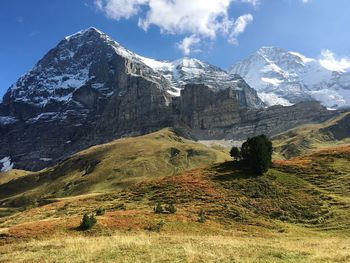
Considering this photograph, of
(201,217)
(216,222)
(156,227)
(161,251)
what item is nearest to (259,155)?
(216,222)

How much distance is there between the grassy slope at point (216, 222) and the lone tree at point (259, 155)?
1499mm

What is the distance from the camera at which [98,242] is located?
1331 inches

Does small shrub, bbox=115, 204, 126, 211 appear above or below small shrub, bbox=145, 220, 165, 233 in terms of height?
above

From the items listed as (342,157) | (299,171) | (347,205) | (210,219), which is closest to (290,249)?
A: (210,219)

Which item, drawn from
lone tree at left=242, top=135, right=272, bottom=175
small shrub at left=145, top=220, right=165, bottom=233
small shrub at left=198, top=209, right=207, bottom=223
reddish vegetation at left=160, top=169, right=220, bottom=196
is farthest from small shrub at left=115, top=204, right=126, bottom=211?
lone tree at left=242, top=135, right=272, bottom=175

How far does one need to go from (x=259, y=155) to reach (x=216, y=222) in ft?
79.5

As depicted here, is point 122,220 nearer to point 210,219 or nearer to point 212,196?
point 210,219

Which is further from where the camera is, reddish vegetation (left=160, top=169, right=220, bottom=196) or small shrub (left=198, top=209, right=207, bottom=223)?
reddish vegetation (left=160, top=169, right=220, bottom=196)

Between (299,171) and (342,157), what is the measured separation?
10672 millimetres

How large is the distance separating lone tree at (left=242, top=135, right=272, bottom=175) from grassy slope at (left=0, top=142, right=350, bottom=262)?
4.92 feet

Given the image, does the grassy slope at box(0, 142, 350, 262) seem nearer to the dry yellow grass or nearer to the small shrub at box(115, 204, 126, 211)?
the dry yellow grass

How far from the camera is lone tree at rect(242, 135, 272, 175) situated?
71.0 m

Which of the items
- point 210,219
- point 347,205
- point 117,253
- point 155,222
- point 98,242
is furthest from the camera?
point 347,205

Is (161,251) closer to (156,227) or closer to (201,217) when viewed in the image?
(156,227)
